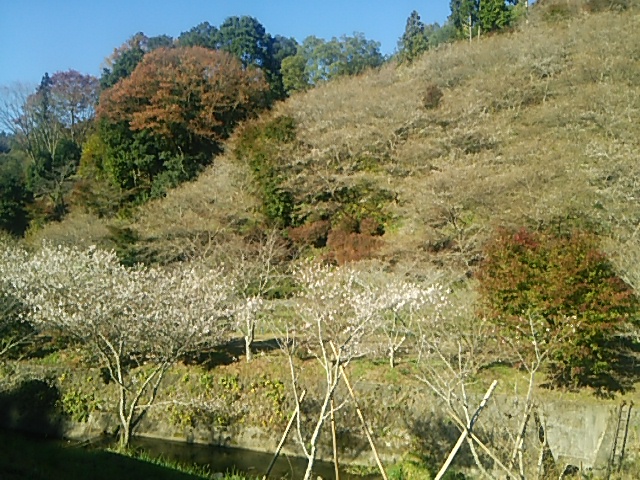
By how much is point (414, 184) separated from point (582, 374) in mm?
9860

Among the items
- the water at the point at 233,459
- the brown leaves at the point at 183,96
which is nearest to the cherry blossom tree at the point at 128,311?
the water at the point at 233,459

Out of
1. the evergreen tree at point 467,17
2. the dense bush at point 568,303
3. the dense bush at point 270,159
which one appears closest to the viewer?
A: the dense bush at point 568,303

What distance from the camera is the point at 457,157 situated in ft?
65.0

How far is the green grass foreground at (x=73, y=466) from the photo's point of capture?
208 inches

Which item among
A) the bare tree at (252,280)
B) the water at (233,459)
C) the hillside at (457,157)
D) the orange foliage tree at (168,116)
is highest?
the orange foliage tree at (168,116)

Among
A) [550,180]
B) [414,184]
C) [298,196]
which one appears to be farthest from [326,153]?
[550,180]

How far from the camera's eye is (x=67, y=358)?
14.5m

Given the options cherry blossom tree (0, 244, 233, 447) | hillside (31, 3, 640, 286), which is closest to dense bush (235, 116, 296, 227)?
hillside (31, 3, 640, 286)

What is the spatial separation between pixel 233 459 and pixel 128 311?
3.83 metres

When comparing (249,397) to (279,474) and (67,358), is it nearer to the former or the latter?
(279,474)

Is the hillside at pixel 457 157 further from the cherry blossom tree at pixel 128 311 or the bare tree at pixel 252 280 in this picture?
the cherry blossom tree at pixel 128 311

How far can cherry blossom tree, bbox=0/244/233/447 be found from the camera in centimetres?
1045

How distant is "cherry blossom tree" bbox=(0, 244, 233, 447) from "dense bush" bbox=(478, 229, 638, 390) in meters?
6.19

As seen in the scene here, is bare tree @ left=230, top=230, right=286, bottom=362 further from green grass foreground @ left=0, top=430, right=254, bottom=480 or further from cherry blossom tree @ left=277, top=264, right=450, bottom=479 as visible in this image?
green grass foreground @ left=0, top=430, right=254, bottom=480
